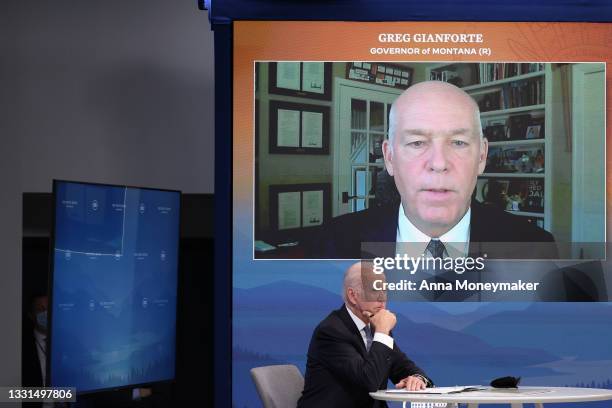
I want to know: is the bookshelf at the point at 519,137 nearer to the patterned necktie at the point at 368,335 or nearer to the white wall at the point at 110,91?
the patterned necktie at the point at 368,335

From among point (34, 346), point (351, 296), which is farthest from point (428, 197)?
point (34, 346)

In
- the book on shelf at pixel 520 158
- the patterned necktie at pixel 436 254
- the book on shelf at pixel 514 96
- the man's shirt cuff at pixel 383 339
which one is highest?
the book on shelf at pixel 514 96

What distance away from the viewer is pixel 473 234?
5402 mm

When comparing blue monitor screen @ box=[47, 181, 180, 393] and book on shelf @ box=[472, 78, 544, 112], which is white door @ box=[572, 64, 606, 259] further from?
blue monitor screen @ box=[47, 181, 180, 393]

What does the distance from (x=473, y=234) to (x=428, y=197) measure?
31cm

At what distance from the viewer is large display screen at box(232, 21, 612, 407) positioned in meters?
5.36

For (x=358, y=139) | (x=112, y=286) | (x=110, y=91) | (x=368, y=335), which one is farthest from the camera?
(x=110, y=91)

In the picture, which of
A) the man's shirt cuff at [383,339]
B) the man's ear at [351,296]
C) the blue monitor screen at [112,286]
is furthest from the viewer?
the blue monitor screen at [112,286]

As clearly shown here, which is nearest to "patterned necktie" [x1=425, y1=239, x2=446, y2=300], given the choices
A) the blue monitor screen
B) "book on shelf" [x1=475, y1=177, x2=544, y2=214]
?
"book on shelf" [x1=475, y1=177, x2=544, y2=214]

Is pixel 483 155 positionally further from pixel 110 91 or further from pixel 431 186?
pixel 110 91

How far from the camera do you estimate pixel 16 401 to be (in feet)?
21.2

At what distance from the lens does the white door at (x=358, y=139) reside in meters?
5.37

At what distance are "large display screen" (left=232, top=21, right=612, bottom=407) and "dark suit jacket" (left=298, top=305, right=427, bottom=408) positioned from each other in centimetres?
38

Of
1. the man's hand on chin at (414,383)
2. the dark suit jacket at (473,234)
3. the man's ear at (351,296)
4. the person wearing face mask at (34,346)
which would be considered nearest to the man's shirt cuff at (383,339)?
the man's hand on chin at (414,383)
